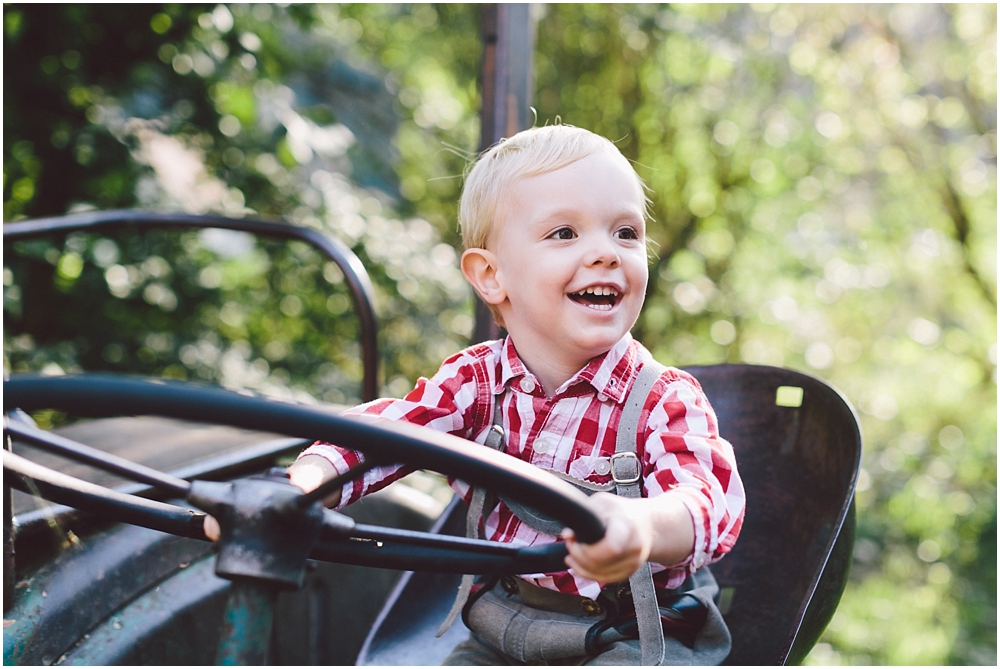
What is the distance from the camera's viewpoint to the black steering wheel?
1.83 feet

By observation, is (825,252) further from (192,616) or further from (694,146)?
(192,616)

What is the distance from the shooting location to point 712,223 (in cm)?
443

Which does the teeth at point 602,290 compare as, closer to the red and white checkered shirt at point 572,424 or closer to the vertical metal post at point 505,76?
the red and white checkered shirt at point 572,424

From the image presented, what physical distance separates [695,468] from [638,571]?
15 cm

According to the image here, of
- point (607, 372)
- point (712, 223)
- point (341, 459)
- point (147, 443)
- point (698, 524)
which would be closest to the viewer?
point (698, 524)

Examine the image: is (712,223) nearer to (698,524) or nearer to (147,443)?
(147,443)

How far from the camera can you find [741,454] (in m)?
1.35

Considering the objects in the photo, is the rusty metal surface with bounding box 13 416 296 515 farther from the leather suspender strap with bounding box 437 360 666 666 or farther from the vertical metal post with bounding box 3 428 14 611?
the leather suspender strap with bounding box 437 360 666 666

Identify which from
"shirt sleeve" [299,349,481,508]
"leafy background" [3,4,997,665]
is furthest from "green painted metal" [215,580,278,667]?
"leafy background" [3,4,997,665]

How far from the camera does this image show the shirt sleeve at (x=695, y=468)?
84 cm

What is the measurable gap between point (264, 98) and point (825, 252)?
3017 mm

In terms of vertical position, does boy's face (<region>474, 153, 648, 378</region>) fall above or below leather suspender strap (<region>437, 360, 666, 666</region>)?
above

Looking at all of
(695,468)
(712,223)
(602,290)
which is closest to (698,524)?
(695,468)

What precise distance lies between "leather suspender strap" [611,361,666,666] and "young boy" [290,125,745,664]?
0.04ft
